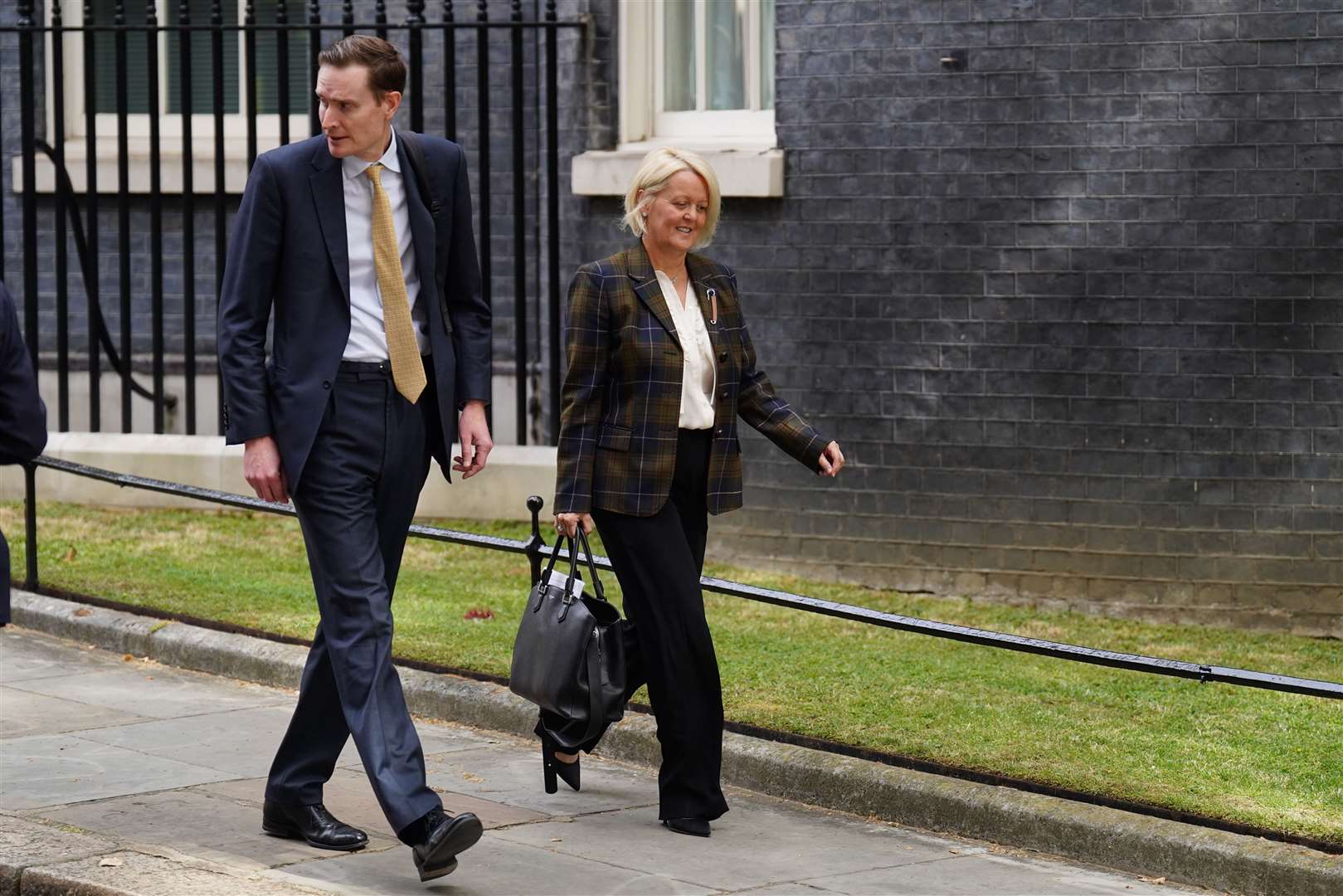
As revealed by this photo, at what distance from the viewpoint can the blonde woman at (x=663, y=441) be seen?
18.7ft

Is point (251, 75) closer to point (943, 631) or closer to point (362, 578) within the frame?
point (943, 631)

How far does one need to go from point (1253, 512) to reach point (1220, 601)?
1.35 feet

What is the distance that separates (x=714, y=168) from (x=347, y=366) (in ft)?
16.1

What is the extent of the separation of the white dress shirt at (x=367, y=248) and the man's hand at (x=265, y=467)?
29cm

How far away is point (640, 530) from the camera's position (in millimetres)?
5715

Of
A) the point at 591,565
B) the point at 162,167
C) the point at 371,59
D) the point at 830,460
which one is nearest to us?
the point at 371,59

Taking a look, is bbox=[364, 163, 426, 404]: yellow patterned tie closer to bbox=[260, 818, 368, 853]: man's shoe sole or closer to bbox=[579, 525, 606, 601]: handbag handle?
bbox=[579, 525, 606, 601]: handbag handle

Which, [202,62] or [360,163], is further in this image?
[202,62]

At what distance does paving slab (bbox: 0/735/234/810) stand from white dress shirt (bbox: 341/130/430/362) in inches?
65.1

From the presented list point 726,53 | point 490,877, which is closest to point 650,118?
point 726,53

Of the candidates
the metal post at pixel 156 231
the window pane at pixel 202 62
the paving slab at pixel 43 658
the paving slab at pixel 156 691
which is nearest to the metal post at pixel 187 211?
the metal post at pixel 156 231

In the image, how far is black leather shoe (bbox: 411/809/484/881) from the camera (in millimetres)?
4973

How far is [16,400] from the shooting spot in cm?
495

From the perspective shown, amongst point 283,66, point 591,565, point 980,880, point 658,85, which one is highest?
point 283,66
